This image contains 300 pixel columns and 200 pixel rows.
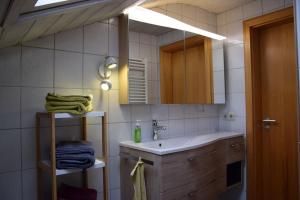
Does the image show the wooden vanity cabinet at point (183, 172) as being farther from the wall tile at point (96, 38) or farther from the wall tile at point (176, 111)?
the wall tile at point (96, 38)

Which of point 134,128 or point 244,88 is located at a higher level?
point 244,88

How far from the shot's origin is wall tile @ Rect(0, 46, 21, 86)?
4.76 feet

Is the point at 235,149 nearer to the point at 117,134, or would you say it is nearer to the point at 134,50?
the point at 117,134

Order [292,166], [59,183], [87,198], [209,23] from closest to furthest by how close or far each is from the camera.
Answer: [87,198] < [59,183] < [292,166] < [209,23]

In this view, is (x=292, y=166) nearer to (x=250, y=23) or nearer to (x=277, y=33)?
(x=277, y=33)

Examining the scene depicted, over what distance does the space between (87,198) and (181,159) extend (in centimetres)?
67

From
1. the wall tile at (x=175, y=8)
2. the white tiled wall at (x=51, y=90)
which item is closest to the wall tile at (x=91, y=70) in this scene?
the white tiled wall at (x=51, y=90)

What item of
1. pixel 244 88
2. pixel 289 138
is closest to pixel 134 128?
→ pixel 244 88

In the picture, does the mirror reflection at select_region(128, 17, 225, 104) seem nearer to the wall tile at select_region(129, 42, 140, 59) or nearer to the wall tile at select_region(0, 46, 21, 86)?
the wall tile at select_region(129, 42, 140, 59)

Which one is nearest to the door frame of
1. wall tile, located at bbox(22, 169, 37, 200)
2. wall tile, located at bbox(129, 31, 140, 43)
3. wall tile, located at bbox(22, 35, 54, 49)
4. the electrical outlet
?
the electrical outlet

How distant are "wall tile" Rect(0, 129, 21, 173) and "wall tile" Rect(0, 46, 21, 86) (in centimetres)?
30

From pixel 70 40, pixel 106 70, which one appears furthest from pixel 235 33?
pixel 70 40

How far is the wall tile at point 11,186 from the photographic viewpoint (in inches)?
57.1

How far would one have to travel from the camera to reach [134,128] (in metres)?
2.03
